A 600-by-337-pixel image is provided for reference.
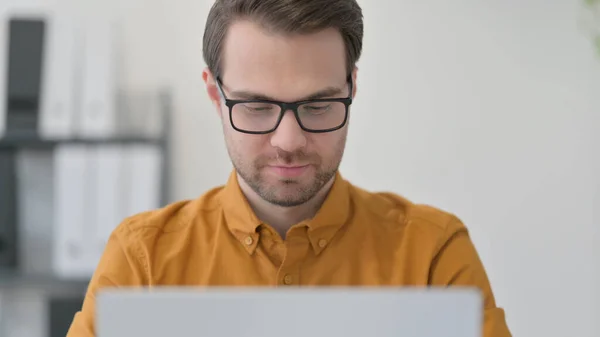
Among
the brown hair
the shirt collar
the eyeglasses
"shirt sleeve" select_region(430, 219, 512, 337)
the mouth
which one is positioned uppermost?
the brown hair

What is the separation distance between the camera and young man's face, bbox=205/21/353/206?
117 cm

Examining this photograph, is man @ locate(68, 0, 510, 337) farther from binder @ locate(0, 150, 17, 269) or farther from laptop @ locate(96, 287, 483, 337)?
binder @ locate(0, 150, 17, 269)

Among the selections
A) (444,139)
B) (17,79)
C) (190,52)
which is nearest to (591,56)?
(444,139)

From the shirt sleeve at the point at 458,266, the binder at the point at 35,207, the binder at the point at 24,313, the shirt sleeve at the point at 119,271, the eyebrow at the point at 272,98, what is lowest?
the binder at the point at 24,313

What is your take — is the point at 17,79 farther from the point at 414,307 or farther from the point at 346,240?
the point at 414,307

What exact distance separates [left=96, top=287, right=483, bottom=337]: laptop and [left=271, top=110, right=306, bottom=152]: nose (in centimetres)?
53

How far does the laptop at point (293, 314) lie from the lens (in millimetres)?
636

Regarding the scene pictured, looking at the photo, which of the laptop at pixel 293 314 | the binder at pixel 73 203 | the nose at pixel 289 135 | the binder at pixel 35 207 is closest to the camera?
the laptop at pixel 293 314

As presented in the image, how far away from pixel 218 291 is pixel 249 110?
59 centimetres

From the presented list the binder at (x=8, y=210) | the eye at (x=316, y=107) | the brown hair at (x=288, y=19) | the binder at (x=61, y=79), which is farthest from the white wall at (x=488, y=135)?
the eye at (x=316, y=107)

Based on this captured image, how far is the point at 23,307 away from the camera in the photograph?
2.66m

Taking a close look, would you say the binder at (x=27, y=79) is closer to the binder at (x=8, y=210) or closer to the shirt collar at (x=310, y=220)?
the binder at (x=8, y=210)

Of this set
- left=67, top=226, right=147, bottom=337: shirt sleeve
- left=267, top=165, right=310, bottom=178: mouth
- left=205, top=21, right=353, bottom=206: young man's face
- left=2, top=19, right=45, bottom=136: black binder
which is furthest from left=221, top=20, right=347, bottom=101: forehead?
left=2, top=19, right=45, bottom=136: black binder

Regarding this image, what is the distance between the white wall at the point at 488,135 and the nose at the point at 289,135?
1.50m
